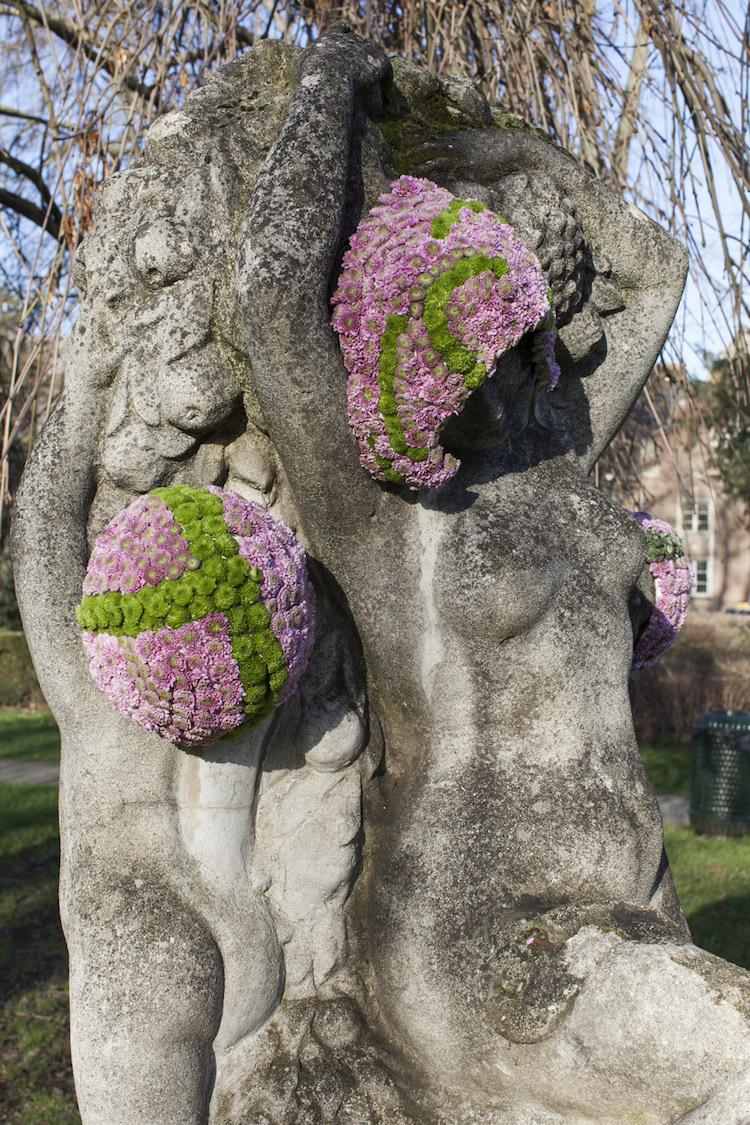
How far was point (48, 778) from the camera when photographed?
8883mm

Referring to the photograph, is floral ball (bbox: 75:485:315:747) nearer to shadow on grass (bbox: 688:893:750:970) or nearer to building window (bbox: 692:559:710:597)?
shadow on grass (bbox: 688:893:750:970)

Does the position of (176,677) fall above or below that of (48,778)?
above

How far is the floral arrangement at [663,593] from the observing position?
2.12m

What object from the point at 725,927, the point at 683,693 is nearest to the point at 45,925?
the point at 725,927

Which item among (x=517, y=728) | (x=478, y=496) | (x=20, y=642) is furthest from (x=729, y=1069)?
(x=20, y=642)

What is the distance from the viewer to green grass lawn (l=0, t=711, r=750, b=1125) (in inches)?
158

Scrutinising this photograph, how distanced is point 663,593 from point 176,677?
1.15m

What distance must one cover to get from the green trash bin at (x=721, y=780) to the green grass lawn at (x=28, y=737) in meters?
6.07

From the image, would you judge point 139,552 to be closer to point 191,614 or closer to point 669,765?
point 191,614

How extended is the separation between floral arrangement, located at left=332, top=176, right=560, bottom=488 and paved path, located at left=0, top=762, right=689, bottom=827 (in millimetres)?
6679

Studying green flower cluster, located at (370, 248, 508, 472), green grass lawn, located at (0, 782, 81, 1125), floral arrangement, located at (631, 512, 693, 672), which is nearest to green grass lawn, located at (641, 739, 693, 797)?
green grass lawn, located at (0, 782, 81, 1125)

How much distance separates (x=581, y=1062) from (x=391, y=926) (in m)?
0.39

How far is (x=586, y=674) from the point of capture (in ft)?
5.61

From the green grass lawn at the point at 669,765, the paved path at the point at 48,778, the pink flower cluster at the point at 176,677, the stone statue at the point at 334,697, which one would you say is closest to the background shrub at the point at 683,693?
the green grass lawn at the point at 669,765
